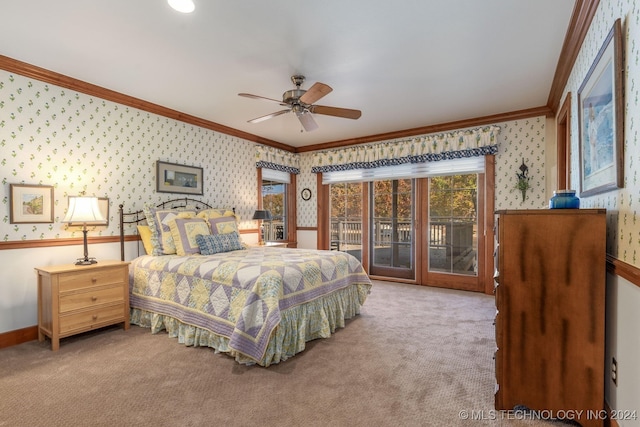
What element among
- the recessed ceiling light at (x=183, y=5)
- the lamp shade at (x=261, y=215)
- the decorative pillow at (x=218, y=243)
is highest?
the recessed ceiling light at (x=183, y=5)

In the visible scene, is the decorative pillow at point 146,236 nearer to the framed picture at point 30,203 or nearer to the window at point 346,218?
the framed picture at point 30,203

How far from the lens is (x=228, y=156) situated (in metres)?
5.20

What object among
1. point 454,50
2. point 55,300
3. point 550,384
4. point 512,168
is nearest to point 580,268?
point 550,384

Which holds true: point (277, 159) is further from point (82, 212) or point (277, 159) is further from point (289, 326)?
point (289, 326)

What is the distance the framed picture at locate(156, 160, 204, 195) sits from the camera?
424cm

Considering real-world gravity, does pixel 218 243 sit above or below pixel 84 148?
below

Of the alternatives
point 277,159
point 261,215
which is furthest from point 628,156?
point 277,159

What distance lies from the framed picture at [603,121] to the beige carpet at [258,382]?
1.52 metres

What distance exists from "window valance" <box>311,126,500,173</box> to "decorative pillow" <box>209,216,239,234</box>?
98.0 inches

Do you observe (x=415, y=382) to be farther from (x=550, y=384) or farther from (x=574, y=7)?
(x=574, y=7)

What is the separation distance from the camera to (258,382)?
2.28 m

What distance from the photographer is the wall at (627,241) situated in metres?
1.49

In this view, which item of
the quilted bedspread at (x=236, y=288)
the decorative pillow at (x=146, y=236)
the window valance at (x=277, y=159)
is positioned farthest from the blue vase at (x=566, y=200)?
the window valance at (x=277, y=159)

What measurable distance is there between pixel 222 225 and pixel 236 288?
1.66m
